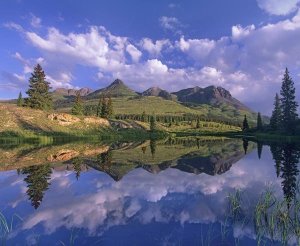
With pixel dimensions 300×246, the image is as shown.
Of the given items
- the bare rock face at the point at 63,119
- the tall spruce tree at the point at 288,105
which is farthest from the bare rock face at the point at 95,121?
the tall spruce tree at the point at 288,105

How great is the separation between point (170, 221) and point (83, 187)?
1090cm

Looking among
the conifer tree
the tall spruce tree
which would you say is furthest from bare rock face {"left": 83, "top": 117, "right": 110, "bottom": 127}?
the tall spruce tree

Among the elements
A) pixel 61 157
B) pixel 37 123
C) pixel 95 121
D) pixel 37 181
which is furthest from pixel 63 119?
pixel 37 181

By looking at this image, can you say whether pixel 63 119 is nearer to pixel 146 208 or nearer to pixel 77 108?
pixel 77 108

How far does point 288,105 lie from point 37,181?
9310cm

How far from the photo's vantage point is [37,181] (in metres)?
26.5

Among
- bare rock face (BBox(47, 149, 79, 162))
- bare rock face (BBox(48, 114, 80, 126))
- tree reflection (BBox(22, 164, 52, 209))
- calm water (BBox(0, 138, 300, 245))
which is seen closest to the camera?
calm water (BBox(0, 138, 300, 245))

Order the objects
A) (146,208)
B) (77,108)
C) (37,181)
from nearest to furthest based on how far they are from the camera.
A: (146,208) → (37,181) → (77,108)

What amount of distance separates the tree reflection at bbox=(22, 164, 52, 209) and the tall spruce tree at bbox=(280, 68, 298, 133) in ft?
270

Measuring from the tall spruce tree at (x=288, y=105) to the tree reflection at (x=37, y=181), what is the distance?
3239 inches

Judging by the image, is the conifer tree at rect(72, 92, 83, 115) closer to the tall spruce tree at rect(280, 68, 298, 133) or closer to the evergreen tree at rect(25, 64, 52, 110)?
the evergreen tree at rect(25, 64, 52, 110)

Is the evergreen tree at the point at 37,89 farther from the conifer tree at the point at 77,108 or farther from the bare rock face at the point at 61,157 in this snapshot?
the bare rock face at the point at 61,157

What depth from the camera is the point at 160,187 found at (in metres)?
24.8

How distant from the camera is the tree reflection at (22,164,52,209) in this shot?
2048 cm
